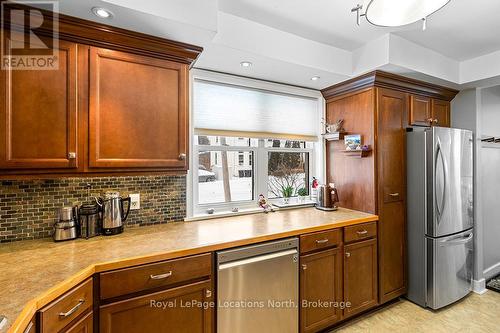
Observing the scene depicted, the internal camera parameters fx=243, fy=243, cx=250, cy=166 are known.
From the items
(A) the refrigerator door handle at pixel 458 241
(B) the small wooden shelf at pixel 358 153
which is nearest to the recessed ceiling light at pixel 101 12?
(B) the small wooden shelf at pixel 358 153

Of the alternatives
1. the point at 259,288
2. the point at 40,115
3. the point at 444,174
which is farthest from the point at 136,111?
the point at 444,174

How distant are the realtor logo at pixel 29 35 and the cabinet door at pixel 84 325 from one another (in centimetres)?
139

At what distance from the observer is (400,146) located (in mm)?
2551

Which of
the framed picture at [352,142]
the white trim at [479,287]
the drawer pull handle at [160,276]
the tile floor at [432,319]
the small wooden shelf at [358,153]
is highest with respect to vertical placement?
the framed picture at [352,142]

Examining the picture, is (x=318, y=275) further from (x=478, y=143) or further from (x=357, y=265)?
(x=478, y=143)

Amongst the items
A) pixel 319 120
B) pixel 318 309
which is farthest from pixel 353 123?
pixel 318 309

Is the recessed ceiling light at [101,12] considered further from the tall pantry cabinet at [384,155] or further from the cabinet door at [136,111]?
the tall pantry cabinet at [384,155]

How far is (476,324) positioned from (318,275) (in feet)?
5.20

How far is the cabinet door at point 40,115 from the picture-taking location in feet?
4.38

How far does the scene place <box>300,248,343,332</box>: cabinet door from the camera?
1.90 metres

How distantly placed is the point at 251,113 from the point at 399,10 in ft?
5.17

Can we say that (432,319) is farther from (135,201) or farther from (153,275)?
(135,201)

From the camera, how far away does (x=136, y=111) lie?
65.3 inches

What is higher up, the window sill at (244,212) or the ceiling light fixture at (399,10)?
the ceiling light fixture at (399,10)
